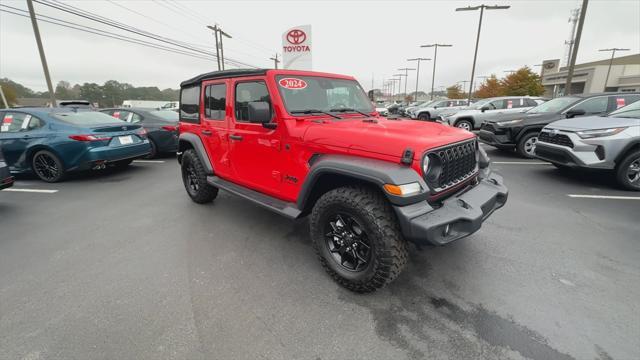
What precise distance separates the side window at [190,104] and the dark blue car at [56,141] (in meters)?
2.36

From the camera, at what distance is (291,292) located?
241 centimetres

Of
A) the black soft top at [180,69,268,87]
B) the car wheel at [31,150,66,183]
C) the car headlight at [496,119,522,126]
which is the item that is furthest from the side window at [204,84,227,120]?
the car headlight at [496,119,522,126]

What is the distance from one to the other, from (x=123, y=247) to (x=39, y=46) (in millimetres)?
16706

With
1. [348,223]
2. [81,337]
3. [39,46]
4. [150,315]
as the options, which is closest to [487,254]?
[348,223]

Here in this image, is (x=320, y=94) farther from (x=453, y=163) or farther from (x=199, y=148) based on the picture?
(x=199, y=148)

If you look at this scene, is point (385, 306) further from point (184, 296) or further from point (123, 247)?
point (123, 247)

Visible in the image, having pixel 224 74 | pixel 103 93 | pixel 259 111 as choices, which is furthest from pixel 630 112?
pixel 103 93

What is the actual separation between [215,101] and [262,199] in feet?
5.21

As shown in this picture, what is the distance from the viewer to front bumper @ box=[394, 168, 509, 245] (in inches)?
76.1

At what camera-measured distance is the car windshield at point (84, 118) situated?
5.65 meters

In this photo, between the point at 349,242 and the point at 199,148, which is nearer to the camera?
the point at 349,242

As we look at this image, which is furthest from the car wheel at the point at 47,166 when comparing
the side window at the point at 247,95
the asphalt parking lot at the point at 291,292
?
the side window at the point at 247,95

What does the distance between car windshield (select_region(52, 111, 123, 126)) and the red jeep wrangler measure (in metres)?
3.84

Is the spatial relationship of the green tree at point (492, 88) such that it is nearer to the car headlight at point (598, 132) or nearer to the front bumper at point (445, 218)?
the car headlight at point (598, 132)
